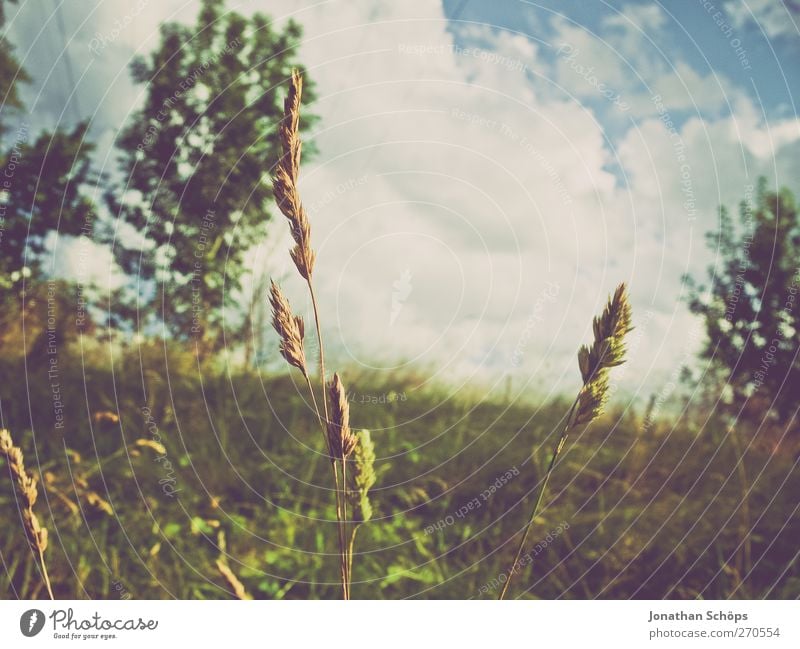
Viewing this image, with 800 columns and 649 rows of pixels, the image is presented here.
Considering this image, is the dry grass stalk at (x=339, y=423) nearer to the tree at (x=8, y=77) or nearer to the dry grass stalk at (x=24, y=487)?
the dry grass stalk at (x=24, y=487)

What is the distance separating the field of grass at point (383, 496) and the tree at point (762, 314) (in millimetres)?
515

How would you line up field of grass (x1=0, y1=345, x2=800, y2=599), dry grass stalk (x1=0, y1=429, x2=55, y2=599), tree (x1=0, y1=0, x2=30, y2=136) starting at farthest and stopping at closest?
tree (x1=0, y1=0, x2=30, y2=136) → field of grass (x1=0, y1=345, x2=800, y2=599) → dry grass stalk (x1=0, y1=429, x2=55, y2=599)

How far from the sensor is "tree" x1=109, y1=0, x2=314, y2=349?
3.58 metres

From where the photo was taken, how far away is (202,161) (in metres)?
3.67

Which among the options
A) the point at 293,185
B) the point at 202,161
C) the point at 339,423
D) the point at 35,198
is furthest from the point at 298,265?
the point at 35,198

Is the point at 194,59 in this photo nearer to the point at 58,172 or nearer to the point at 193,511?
the point at 58,172

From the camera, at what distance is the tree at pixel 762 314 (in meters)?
3.81

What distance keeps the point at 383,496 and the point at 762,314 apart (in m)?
2.80

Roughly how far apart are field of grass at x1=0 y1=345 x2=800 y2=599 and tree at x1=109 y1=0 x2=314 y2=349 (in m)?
0.41

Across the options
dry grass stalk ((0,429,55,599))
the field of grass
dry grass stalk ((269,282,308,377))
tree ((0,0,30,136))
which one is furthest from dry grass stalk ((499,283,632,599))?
tree ((0,0,30,136))

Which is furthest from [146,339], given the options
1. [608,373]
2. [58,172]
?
[608,373]

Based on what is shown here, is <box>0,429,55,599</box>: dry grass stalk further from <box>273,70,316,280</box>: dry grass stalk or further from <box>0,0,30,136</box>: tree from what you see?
<box>0,0,30,136</box>: tree

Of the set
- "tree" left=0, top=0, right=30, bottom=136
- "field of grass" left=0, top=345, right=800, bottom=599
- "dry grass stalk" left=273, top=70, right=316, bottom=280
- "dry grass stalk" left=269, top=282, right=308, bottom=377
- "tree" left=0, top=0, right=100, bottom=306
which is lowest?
"field of grass" left=0, top=345, right=800, bottom=599
